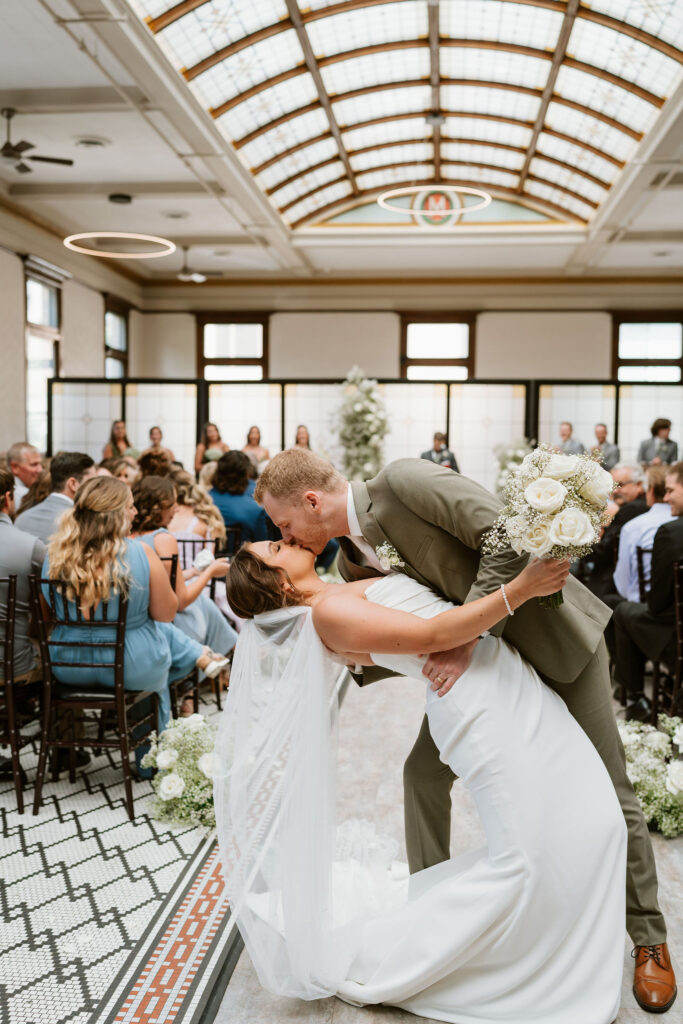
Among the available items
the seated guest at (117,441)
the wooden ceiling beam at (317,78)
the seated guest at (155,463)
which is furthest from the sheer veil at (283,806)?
the seated guest at (117,441)

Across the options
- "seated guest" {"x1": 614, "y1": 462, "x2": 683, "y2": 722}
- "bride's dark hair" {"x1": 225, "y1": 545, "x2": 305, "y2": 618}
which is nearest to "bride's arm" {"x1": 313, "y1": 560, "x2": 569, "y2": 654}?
"bride's dark hair" {"x1": 225, "y1": 545, "x2": 305, "y2": 618}

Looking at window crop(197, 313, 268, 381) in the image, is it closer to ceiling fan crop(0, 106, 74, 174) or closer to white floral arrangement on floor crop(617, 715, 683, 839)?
ceiling fan crop(0, 106, 74, 174)

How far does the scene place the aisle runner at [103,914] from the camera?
248 cm

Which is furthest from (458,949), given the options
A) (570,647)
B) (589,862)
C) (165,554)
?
(165,554)

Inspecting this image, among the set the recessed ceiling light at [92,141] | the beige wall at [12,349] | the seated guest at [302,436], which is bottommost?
the seated guest at [302,436]

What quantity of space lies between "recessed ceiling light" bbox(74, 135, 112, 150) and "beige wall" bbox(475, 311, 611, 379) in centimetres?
912

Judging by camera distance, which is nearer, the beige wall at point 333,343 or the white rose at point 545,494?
the white rose at point 545,494

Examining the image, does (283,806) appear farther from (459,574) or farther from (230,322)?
(230,322)

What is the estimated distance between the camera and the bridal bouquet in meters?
2.01

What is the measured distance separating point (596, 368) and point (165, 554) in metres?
14.7

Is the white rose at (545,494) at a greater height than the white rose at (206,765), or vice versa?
the white rose at (545,494)

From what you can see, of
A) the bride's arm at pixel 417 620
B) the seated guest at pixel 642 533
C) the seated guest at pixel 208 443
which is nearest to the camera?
the bride's arm at pixel 417 620

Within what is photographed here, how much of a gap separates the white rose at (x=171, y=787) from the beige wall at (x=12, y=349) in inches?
367

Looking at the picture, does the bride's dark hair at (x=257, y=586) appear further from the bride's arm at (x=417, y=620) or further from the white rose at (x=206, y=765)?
the white rose at (x=206, y=765)
